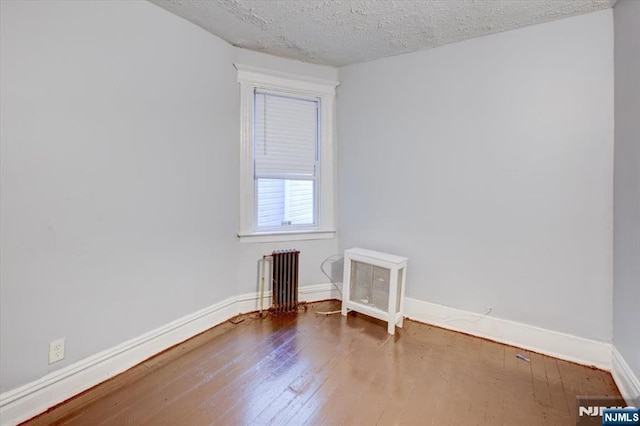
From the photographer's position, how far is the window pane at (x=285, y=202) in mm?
3041

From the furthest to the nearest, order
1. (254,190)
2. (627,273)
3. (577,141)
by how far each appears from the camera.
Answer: (254,190), (577,141), (627,273)

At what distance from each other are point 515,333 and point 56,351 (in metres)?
3.10

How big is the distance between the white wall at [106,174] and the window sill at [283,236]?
241 millimetres

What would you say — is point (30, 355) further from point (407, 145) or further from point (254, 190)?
point (407, 145)

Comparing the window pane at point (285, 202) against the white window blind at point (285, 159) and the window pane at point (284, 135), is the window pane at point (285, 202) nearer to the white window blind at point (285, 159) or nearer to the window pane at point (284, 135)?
the white window blind at point (285, 159)

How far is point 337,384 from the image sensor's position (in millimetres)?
1882

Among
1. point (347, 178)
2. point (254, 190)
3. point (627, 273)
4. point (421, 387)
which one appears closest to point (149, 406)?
point (421, 387)

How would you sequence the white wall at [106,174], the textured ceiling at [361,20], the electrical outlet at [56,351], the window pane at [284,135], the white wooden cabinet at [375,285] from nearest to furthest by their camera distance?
the white wall at [106,174] < the electrical outlet at [56,351] < the textured ceiling at [361,20] < the white wooden cabinet at [375,285] < the window pane at [284,135]

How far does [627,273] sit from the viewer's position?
5.98ft

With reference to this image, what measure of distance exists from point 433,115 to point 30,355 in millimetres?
3215

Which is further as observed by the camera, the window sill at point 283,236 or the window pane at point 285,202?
the window pane at point 285,202

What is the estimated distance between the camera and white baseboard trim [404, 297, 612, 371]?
2.10 meters
